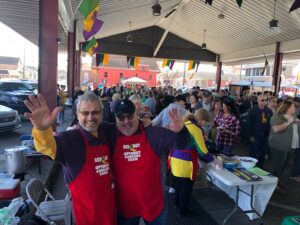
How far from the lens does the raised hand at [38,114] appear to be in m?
1.61

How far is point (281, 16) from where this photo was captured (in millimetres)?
12219

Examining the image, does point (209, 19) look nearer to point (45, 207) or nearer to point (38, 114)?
point (45, 207)

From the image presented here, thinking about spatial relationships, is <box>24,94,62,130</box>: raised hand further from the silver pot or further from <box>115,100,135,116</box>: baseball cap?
the silver pot

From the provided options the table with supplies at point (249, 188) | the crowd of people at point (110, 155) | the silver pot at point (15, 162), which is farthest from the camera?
the silver pot at point (15, 162)

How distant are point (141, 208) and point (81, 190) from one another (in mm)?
511

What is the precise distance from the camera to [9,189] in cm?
354

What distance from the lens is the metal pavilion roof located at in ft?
34.5

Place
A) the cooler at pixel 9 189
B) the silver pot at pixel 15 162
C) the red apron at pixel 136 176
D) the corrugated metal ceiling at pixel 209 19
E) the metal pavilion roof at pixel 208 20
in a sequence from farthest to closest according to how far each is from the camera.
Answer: the corrugated metal ceiling at pixel 209 19 → the metal pavilion roof at pixel 208 20 → the silver pot at pixel 15 162 → the cooler at pixel 9 189 → the red apron at pixel 136 176

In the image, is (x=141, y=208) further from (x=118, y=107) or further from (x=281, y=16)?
(x=281, y=16)

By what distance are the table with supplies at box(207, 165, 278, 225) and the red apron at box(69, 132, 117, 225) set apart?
6.07 feet

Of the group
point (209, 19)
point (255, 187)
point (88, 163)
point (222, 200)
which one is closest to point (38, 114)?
point (88, 163)

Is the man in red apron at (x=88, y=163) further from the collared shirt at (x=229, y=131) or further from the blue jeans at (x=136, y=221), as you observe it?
the collared shirt at (x=229, y=131)

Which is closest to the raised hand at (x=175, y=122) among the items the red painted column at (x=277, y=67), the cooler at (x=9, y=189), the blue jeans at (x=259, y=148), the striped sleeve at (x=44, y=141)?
the striped sleeve at (x=44, y=141)

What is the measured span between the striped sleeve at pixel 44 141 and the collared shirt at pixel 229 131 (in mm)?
4173
